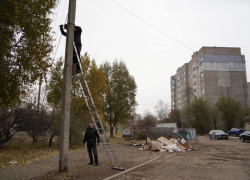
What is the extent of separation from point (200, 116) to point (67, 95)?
1867 inches

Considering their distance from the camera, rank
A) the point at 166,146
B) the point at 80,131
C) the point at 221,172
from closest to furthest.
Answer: the point at 221,172
the point at 166,146
the point at 80,131

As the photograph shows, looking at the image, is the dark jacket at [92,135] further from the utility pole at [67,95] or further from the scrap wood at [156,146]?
the scrap wood at [156,146]

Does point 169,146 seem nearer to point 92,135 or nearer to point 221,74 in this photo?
point 92,135

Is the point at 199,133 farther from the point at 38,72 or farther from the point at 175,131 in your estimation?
the point at 38,72

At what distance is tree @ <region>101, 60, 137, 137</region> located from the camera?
126ft

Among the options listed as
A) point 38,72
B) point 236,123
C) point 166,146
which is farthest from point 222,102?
point 38,72

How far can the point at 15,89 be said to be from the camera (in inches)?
336

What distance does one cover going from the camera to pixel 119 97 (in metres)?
38.9

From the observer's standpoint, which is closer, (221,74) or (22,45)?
(22,45)

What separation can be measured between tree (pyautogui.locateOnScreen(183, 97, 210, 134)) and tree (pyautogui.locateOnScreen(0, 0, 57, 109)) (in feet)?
151

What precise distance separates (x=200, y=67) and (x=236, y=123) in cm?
2191

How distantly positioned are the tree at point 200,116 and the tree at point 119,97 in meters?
19.0

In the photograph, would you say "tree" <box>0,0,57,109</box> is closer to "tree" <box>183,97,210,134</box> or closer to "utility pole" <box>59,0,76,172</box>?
"utility pole" <box>59,0,76,172</box>

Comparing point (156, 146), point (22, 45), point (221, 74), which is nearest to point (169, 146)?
point (156, 146)
